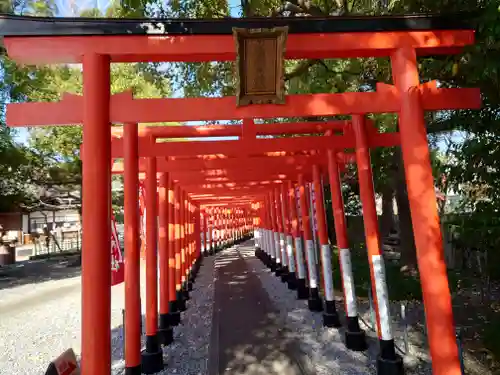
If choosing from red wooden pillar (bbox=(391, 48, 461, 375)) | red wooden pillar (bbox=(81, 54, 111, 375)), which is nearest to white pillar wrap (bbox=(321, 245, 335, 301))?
red wooden pillar (bbox=(391, 48, 461, 375))

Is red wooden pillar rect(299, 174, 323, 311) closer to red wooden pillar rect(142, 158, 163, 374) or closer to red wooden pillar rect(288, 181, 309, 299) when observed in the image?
red wooden pillar rect(288, 181, 309, 299)

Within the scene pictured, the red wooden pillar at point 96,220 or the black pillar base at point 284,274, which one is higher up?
the red wooden pillar at point 96,220

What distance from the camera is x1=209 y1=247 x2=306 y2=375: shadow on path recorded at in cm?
547

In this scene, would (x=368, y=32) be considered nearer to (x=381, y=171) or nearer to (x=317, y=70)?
(x=317, y=70)

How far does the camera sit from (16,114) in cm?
381

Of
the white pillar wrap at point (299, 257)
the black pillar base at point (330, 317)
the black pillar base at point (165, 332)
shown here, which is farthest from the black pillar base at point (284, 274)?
the black pillar base at point (165, 332)

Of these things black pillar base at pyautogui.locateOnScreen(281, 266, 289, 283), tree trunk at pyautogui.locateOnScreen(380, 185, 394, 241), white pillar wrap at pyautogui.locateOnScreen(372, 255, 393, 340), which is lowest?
black pillar base at pyautogui.locateOnScreen(281, 266, 289, 283)

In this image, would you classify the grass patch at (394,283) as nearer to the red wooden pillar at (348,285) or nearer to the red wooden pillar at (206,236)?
the red wooden pillar at (348,285)

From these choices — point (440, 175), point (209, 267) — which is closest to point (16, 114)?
point (440, 175)

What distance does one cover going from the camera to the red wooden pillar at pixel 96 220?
358 centimetres

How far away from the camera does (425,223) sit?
150 inches

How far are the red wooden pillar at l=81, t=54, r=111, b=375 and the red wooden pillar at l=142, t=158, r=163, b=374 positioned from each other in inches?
87.5

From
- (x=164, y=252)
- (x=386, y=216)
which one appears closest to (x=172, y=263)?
(x=164, y=252)

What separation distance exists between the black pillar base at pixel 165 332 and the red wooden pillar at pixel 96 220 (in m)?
3.36
